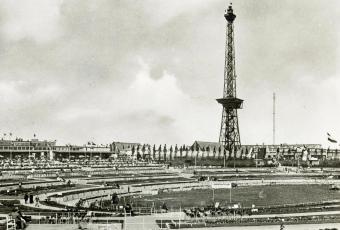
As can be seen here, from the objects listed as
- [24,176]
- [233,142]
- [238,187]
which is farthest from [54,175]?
[233,142]

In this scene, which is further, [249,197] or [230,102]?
[230,102]

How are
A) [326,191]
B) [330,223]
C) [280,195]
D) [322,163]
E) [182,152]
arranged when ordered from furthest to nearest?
1. [182,152]
2. [322,163]
3. [326,191]
4. [280,195]
5. [330,223]

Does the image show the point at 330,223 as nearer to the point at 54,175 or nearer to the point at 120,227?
the point at 120,227

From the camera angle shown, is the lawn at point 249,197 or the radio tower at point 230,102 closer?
the lawn at point 249,197

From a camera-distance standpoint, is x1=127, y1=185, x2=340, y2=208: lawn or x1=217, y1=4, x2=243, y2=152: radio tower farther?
A: x1=217, y1=4, x2=243, y2=152: radio tower

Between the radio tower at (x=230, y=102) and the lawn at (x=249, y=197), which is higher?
the radio tower at (x=230, y=102)
